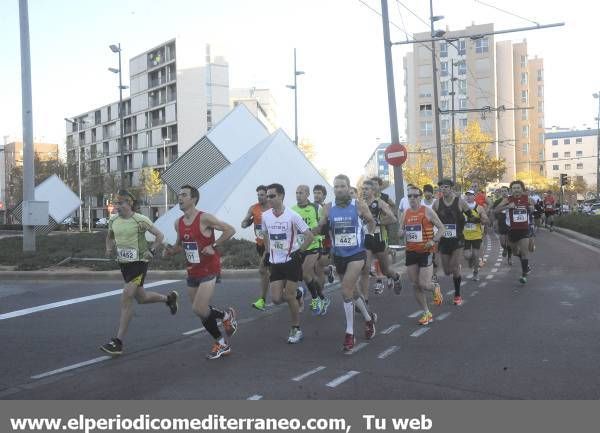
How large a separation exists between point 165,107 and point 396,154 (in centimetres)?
6423

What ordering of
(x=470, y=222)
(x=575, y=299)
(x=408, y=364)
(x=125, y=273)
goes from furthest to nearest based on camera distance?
(x=470, y=222)
(x=575, y=299)
(x=125, y=273)
(x=408, y=364)

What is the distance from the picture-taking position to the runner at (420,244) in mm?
7770

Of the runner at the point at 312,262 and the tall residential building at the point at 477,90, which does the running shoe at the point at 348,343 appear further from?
the tall residential building at the point at 477,90

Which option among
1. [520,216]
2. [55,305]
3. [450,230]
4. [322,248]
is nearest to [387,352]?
[322,248]

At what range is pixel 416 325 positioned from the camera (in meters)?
7.68

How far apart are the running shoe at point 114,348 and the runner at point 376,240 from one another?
358 centimetres

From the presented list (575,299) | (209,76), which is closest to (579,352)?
(575,299)

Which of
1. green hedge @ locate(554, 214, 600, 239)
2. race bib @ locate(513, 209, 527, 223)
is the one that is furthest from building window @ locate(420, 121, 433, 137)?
race bib @ locate(513, 209, 527, 223)

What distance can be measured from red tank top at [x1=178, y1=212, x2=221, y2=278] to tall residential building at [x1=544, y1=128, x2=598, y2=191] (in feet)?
453

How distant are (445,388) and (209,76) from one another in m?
77.3

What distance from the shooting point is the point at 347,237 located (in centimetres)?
673

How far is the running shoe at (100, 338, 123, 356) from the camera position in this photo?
6406 millimetres
